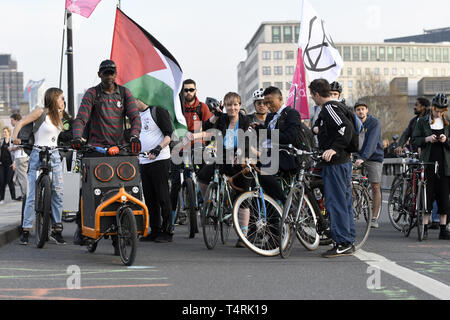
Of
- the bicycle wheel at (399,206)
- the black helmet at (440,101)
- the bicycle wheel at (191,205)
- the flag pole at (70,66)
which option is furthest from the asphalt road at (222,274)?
the flag pole at (70,66)

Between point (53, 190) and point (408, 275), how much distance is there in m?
4.58

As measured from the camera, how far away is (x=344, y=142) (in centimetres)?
779

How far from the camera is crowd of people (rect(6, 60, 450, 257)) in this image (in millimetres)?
7855

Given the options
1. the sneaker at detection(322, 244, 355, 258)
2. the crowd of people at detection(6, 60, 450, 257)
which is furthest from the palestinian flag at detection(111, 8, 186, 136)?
the sneaker at detection(322, 244, 355, 258)

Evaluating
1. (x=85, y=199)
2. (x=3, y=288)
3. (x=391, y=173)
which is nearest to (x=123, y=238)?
(x=85, y=199)

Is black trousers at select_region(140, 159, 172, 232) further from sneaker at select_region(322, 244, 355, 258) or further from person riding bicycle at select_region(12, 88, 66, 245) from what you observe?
sneaker at select_region(322, 244, 355, 258)

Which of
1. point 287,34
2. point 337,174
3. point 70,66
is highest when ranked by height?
point 287,34

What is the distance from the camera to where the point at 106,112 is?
315 inches

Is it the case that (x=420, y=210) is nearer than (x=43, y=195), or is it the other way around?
(x=43, y=195)

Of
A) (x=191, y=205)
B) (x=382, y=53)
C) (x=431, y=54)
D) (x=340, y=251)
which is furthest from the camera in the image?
(x=431, y=54)

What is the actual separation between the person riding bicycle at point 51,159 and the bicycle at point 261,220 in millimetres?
2559

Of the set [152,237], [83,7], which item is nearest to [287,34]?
[83,7]

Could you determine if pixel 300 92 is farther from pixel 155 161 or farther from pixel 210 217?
pixel 210 217

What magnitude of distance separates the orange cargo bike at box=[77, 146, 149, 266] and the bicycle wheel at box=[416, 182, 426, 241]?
3.80 metres
